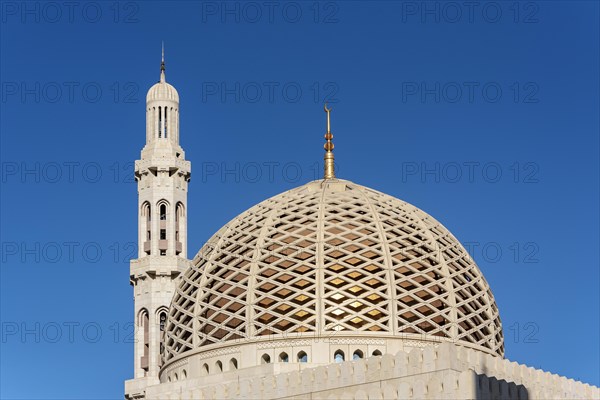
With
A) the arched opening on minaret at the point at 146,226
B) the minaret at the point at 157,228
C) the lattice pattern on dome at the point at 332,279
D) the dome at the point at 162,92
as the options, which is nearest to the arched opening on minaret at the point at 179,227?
the minaret at the point at 157,228

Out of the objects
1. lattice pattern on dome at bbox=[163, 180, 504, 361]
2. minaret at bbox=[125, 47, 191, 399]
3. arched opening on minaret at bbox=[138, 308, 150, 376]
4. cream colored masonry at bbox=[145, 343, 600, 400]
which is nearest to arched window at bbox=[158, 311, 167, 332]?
minaret at bbox=[125, 47, 191, 399]

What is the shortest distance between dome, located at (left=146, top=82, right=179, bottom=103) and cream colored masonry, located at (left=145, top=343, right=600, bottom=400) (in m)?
12.5

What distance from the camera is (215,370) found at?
120ft

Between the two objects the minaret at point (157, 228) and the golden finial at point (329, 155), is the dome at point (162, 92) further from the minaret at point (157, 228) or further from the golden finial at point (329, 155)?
the golden finial at point (329, 155)

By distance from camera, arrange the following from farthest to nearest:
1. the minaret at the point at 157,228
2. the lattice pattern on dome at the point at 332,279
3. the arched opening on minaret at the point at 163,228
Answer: the arched opening on minaret at the point at 163,228
the minaret at the point at 157,228
the lattice pattern on dome at the point at 332,279

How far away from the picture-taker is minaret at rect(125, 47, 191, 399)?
43.9 metres

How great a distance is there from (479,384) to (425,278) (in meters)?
7.74

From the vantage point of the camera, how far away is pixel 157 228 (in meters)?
45.0

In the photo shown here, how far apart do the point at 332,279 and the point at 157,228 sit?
9.49 meters

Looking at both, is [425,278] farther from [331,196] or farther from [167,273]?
[167,273]

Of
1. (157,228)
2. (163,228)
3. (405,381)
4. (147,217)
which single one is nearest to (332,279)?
(405,381)

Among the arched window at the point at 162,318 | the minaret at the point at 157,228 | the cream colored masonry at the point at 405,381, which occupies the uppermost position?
the minaret at the point at 157,228

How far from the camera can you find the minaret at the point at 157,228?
4394 cm

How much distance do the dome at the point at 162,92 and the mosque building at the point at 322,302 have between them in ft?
23.1
